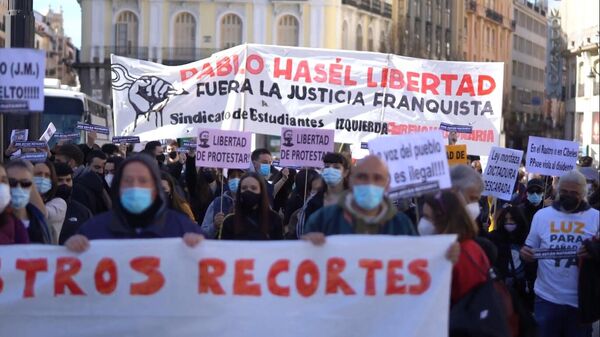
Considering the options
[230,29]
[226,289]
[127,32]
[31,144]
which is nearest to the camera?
[226,289]

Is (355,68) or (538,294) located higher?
(355,68)

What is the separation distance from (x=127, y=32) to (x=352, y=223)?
5630 cm

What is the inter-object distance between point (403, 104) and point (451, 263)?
7955mm

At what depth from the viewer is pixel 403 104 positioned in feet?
47.0

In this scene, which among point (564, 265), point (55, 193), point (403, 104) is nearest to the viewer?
point (564, 265)

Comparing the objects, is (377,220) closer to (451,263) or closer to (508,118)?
(451,263)

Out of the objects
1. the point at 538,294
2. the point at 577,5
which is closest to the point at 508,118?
the point at 577,5

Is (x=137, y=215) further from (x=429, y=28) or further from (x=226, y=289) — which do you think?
(x=429, y=28)

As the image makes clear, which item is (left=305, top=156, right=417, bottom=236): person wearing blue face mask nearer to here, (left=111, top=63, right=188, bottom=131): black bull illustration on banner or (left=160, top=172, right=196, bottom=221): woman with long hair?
(left=160, top=172, right=196, bottom=221): woman with long hair

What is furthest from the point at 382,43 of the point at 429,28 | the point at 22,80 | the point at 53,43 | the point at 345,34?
the point at 53,43

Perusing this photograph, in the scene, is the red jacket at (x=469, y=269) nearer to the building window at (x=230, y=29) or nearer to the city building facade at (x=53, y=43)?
the building window at (x=230, y=29)

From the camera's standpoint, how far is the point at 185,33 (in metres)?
62.5

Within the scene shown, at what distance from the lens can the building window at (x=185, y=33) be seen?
61969mm

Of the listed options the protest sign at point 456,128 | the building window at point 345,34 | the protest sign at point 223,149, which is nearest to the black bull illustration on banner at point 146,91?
the protest sign at point 223,149
